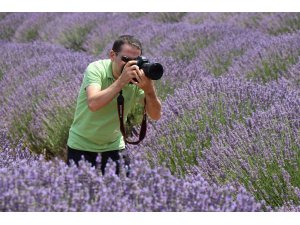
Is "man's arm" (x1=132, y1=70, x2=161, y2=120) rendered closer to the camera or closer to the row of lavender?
the camera

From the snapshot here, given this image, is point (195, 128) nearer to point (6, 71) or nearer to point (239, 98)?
point (239, 98)

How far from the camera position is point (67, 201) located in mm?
1547

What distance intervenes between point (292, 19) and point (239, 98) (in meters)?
3.43

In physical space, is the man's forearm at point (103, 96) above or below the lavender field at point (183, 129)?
above

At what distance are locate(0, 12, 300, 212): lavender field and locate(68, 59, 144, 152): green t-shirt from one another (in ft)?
0.62

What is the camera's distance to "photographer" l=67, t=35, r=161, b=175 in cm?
239

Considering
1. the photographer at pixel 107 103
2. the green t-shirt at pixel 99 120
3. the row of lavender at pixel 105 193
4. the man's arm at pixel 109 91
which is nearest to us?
the row of lavender at pixel 105 193

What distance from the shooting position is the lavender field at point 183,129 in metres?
1.61

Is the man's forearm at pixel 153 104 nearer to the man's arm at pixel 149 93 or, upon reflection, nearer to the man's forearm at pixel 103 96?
the man's arm at pixel 149 93

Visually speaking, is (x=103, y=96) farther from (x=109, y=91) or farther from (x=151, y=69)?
(x=151, y=69)

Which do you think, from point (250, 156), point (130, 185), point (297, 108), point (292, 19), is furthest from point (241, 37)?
point (130, 185)

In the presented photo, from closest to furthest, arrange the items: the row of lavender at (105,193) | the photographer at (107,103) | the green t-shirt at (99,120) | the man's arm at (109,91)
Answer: the row of lavender at (105,193) < the man's arm at (109,91) < the photographer at (107,103) < the green t-shirt at (99,120)

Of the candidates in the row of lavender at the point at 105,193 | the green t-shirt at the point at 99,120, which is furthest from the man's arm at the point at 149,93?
the row of lavender at the point at 105,193

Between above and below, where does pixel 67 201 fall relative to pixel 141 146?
above
